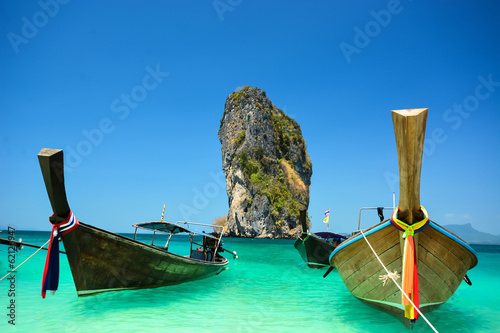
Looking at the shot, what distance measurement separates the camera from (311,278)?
14070 millimetres

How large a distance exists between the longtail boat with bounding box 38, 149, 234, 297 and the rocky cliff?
53295 mm

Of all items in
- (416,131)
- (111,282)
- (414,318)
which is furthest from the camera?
(111,282)

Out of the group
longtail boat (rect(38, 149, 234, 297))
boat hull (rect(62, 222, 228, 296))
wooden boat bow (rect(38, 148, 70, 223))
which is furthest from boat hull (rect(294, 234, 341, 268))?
wooden boat bow (rect(38, 148, 70, 223))

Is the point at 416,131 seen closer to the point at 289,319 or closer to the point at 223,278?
the point at 289,319

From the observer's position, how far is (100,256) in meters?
7.59

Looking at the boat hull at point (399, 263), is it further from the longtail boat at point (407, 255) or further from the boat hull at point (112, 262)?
the boat hull at point (112, 262)

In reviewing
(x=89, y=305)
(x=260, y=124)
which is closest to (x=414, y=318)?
(x=89, y=305)

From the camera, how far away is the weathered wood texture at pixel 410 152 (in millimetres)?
3939

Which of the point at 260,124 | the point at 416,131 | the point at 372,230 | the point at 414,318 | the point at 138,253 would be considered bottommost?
the point at 414,318

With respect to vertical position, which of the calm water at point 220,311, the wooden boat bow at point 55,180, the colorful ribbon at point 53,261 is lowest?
the calm water at point 220,311

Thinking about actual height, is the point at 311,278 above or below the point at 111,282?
below

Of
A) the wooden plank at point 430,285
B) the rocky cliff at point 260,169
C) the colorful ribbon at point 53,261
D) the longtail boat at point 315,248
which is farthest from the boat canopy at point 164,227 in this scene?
the rocky cliff at point 260,169

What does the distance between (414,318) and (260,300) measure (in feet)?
17.4

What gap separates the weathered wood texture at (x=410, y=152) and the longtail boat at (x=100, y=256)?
17.1ft
